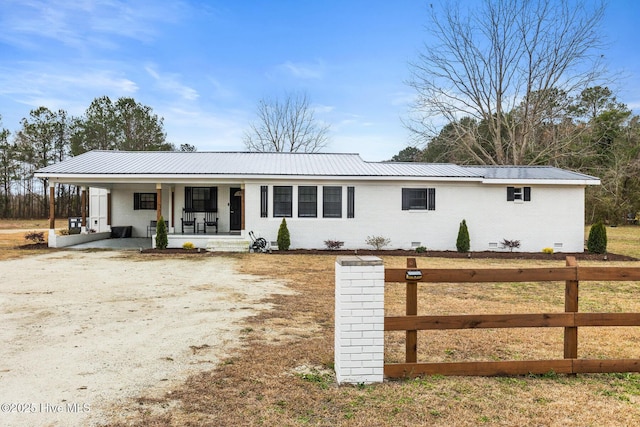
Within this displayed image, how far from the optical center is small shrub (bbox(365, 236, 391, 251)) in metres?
16.3

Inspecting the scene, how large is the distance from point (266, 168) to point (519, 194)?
33.2 feet

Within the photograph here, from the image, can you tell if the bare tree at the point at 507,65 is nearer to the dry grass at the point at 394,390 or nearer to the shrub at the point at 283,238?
the shrub at the point at 283,238

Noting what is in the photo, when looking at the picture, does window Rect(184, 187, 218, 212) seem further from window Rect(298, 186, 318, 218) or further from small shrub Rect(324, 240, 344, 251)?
small shrub Rect(324, 240, 344, 251)

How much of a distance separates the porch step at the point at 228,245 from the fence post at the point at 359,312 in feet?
40.9

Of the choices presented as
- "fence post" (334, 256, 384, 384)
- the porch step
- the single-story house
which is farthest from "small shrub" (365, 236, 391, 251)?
"fence post" (334, 256, 384, 384)

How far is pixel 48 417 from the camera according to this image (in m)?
3.14

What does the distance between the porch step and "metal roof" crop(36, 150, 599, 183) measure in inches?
99.8

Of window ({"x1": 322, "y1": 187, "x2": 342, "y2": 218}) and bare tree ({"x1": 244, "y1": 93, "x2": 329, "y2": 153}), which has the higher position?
bare tree ({"x1": 244, "y1": 93, "x2": 329, "y2": 153})

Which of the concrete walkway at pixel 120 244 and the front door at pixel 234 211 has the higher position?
the front door at pixel 234 211

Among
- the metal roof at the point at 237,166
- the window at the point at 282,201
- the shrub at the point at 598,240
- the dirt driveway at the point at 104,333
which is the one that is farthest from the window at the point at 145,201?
the shrub at the point at 598,240

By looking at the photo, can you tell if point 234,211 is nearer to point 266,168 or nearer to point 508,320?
point 266,168

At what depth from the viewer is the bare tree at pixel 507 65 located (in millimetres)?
26203

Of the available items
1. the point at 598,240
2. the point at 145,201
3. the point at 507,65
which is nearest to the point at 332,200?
the point at 145,201

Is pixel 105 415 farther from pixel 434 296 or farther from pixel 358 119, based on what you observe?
pixel 358 119
